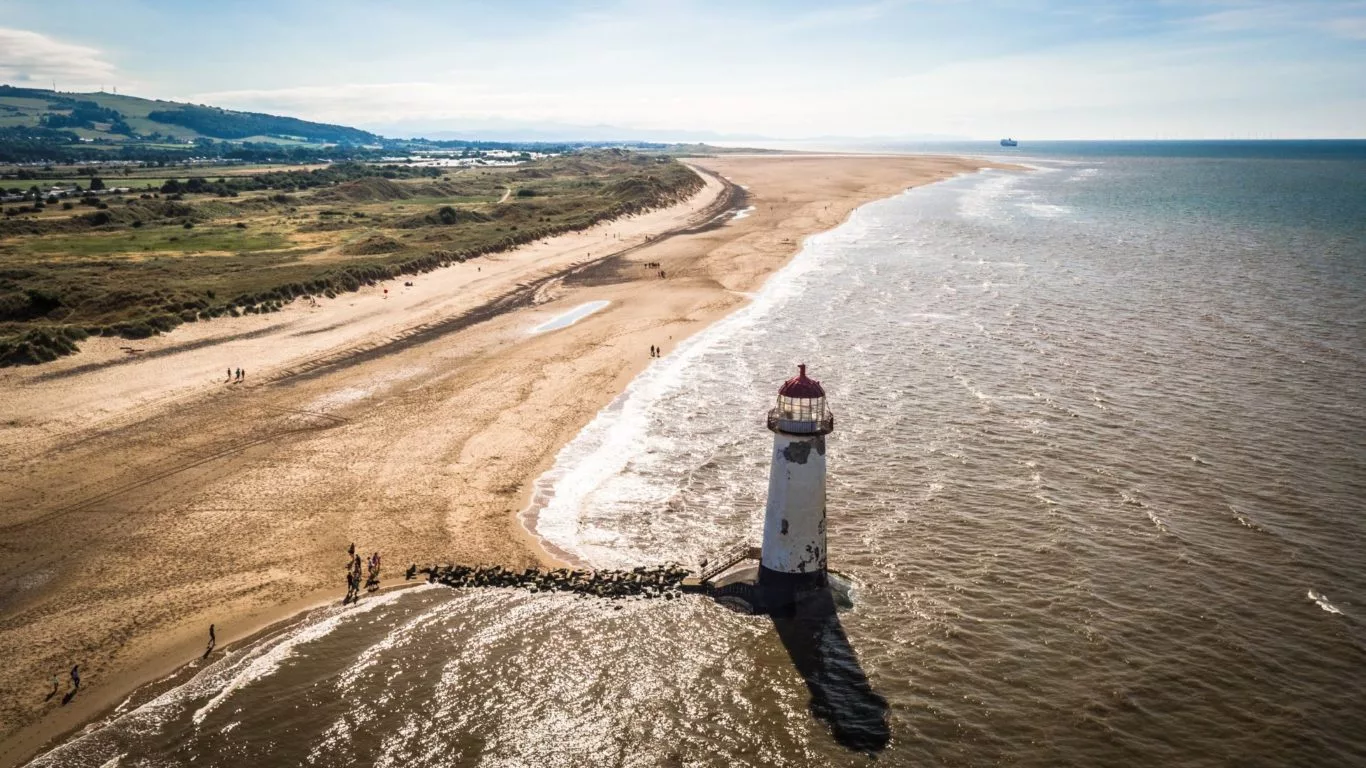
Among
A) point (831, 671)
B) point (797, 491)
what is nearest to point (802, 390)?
point (797, 491)

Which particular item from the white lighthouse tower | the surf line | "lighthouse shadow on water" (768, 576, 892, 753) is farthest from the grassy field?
"lighthouse shadow on water" (768, 576, 892, 753)

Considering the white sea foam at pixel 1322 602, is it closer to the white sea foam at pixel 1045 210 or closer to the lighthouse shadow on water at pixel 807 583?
the lighthouse shadow on water at pixel 807 583

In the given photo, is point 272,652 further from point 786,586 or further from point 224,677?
point 786,586

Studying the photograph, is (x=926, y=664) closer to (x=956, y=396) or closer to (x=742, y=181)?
(x=956, y=396)

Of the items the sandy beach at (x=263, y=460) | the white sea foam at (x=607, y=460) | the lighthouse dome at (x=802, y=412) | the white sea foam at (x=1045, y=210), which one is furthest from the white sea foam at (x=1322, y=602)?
the white sea foam at (x=1045, y=210)

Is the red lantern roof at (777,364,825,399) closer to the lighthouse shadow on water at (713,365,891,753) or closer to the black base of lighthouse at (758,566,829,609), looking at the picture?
the lighthouse shadow on water at (713,365,891,753)

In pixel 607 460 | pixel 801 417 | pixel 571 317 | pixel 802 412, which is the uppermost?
pixel 802 412
